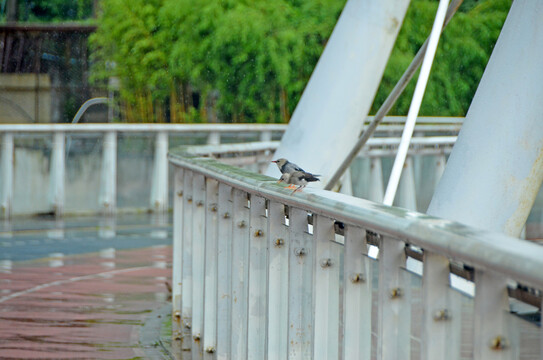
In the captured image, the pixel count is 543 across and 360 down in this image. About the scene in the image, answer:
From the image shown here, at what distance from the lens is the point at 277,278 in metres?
4.46

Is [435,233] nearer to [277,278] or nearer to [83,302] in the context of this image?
[277,278]

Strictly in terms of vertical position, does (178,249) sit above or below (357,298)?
below

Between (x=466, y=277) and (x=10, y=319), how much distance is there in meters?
5.55

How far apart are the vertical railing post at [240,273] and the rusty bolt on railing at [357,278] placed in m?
1.69

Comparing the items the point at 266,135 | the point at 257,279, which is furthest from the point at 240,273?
the point at 266,135

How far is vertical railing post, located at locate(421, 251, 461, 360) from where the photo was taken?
2.57 m

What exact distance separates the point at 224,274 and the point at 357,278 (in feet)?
7.72

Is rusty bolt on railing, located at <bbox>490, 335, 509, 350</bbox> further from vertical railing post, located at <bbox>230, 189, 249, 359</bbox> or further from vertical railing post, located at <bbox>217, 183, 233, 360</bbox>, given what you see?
vertical railing post, located at <bbox>217, 183, 233, 360</bbox>

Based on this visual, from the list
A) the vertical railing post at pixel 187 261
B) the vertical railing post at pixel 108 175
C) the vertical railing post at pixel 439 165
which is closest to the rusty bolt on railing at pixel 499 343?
the vertical railing post at pixel 187 261

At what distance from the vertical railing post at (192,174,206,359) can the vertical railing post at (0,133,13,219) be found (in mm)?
8871

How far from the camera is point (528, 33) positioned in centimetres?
491

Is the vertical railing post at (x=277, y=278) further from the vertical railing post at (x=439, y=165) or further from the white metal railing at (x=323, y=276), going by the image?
the vertical railing post at (x=439, y=165)

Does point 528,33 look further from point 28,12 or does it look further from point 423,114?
point 28,12

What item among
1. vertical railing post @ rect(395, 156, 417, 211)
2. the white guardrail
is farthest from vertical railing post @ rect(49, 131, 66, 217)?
vertical railing post @ rect(395, 156, 417, 211)
